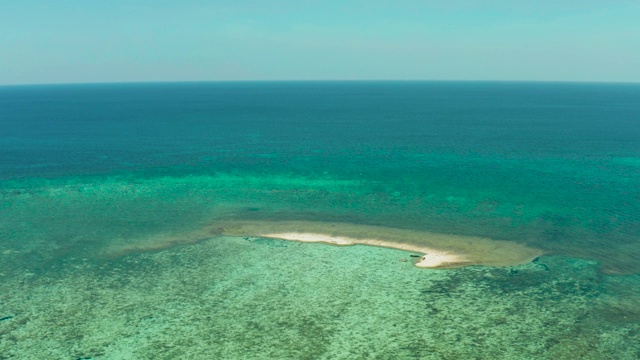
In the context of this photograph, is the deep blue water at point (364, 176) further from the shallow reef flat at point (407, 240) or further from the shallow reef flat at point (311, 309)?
the shallow reef flat at point (311, 309)

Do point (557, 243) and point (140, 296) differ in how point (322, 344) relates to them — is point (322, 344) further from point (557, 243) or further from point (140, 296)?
point (557, 243)

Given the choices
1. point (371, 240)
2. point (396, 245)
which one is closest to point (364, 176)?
point (371, 240)

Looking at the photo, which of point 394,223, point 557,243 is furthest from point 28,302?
point 557,243

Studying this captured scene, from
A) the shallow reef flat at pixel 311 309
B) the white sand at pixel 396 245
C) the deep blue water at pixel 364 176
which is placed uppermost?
the deep blue water at pixel 364 176

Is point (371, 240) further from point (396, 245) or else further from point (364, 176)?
point (364, 176)

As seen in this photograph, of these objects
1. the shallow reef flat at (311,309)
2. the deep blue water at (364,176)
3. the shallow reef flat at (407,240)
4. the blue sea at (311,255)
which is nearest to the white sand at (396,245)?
the shallow reef flat at (407,240)

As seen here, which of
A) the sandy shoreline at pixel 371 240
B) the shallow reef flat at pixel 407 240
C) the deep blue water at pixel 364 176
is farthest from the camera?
the deep blue water at pixel 364 176

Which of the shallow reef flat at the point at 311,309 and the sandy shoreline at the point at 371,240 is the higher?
the sandy shoreline at the point at 371,240
